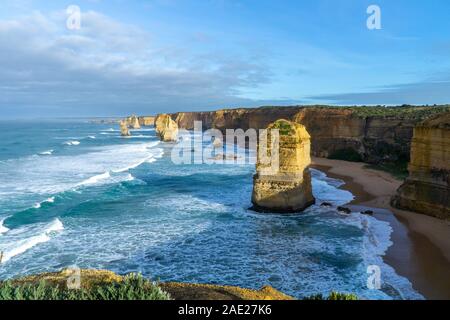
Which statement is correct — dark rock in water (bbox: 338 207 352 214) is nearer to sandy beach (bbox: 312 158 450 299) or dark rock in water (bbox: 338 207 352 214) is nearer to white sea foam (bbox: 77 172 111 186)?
sandy beach (bbox: 312 158 450 299)

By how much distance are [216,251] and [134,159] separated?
114 feet

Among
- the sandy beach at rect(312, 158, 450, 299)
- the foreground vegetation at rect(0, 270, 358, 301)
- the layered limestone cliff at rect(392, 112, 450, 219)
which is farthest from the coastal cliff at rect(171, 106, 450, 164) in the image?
the foreground vegetation at rect(0, 270, 358, 301)

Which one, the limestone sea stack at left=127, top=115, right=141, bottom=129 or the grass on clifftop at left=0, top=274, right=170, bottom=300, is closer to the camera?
the grass on clifftop at left=0, top=274, right=170, bottom=300

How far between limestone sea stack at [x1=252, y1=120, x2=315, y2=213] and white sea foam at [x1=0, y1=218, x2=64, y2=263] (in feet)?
37.3

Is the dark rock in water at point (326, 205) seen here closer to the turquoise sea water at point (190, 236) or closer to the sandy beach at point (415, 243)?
the turquoise sea water at point (190, 236)

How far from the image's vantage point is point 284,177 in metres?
21.3

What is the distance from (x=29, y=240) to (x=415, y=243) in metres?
18.0

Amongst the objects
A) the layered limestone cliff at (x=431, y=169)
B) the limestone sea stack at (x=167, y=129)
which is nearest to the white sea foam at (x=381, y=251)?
the layered limestone cliff at (x=431, y=169)

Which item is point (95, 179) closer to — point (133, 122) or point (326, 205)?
point (326, 205)

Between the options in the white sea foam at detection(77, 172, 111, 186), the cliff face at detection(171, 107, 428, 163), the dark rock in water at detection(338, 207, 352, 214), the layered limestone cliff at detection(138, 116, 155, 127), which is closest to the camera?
the dark rock in water at detection(338, 207, 352, 214)

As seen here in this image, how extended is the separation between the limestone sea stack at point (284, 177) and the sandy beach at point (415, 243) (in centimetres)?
485

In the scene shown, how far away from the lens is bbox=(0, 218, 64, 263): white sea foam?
15870mm
